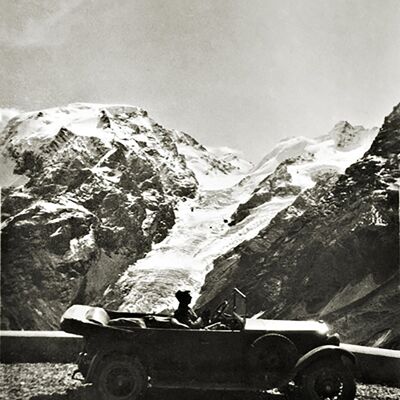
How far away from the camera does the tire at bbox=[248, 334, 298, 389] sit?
25.3ft

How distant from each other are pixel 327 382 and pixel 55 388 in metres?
4.25

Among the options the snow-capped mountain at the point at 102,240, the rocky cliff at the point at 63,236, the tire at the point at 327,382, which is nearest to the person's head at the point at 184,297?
the tire at the point at 327,382

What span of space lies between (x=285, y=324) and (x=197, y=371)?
66.3 inches

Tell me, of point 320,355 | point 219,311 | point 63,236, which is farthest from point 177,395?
point 63,236

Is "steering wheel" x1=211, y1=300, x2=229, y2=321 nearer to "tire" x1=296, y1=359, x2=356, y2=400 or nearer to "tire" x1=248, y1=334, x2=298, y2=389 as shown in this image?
"tire" x1=248, y1=334, x2=298, y2=389

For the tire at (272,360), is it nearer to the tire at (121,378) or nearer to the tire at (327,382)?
the tire at (327,382)

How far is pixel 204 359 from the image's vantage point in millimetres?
7723

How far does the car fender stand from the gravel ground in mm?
1145

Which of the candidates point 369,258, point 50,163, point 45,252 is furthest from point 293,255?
point 50,163

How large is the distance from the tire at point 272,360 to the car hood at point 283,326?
22 centimetres

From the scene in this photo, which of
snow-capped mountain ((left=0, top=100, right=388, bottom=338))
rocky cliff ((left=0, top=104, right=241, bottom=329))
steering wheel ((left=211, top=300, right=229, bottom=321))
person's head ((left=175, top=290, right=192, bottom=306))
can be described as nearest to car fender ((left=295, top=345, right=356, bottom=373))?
steering wheel ((left=211, top=300, right=229, bottom=321))

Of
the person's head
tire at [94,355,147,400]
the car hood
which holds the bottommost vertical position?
tire at [94,355,147,400]

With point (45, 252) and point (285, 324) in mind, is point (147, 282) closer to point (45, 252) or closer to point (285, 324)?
point (45, 252)

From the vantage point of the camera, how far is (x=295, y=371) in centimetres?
770
